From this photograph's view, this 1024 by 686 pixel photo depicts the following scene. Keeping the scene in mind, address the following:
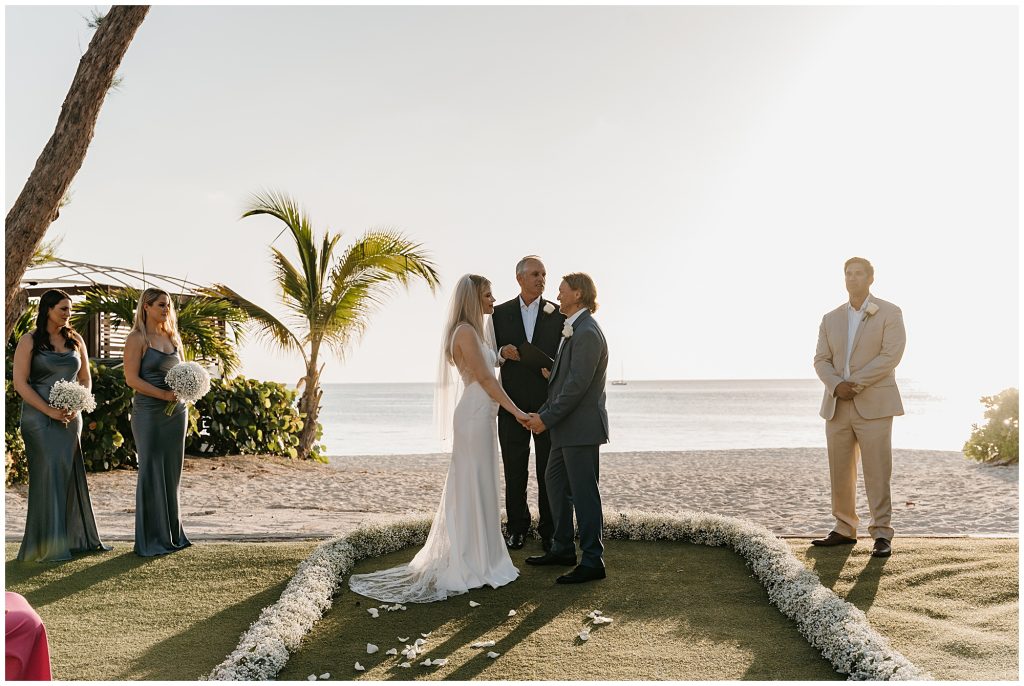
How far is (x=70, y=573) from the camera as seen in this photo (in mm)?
5945

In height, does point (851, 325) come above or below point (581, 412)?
above

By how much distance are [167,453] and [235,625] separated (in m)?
2.32

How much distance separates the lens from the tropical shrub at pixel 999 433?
13812mm

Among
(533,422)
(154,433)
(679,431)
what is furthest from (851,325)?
(679,431)

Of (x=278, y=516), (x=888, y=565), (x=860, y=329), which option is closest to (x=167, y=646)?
(x=278, y=516)

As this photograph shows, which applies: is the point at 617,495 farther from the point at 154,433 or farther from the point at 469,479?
the point at 154,433

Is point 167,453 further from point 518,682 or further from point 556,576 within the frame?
point 518,682

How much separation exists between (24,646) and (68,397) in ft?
12.7

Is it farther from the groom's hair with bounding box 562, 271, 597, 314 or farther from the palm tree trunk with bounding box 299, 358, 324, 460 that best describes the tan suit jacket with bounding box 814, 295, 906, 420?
the palm tree trunk with bounding box 299, 358, 324, 460

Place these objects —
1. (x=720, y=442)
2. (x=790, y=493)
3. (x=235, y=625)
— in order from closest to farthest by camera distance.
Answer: (x=235, y=625)
(x=790, y=493)
(x=720, y=442)

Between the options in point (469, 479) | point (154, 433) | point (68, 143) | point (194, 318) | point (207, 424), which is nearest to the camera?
point (469, 479)

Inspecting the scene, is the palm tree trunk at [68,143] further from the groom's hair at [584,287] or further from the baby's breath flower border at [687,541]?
the groom's hair at [584,287]

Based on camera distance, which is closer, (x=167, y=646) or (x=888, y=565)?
(x=167, y=646)

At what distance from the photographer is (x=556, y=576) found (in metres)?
5.76
